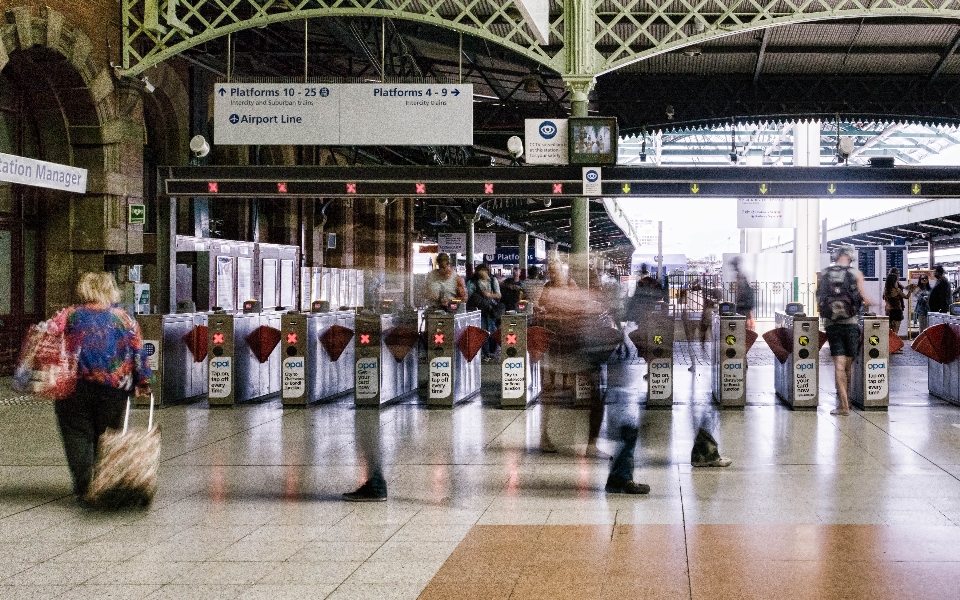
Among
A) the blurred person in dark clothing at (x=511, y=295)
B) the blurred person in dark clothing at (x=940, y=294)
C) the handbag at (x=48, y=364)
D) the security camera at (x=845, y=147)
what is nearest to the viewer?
the handbag at (x=48, y=364)

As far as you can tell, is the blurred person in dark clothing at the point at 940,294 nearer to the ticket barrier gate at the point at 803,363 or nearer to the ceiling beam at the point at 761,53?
the ceiling beam at the point at 761,53

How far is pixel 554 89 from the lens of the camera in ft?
68.1

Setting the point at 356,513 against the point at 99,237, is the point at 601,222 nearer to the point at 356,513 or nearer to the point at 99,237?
the point at 99,237

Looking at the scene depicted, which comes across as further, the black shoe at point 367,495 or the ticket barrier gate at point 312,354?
the ticket barrier gate at point 312,354

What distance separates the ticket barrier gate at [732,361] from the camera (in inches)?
461

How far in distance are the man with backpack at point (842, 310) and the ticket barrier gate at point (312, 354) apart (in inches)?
235

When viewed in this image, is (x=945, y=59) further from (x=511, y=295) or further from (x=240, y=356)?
(x=240, y=356)

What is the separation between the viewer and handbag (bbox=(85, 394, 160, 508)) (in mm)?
6418

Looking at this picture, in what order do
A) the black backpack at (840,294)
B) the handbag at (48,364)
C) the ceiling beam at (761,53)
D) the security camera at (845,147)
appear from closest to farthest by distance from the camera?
1. the handbag at (48,364)
2. the black backpack at (840,294)
3. the security camera at (845,147)
4. the ceiling beam at (761,53)

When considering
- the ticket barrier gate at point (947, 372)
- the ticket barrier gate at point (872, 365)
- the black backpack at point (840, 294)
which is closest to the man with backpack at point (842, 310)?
the black backpack at point (840, 294)

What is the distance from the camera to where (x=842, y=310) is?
35.3ft

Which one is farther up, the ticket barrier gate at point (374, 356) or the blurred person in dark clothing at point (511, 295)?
the blurred person in dark clothing at point (511, 295)

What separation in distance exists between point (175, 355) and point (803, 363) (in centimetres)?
776

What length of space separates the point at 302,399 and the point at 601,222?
35986 mm
